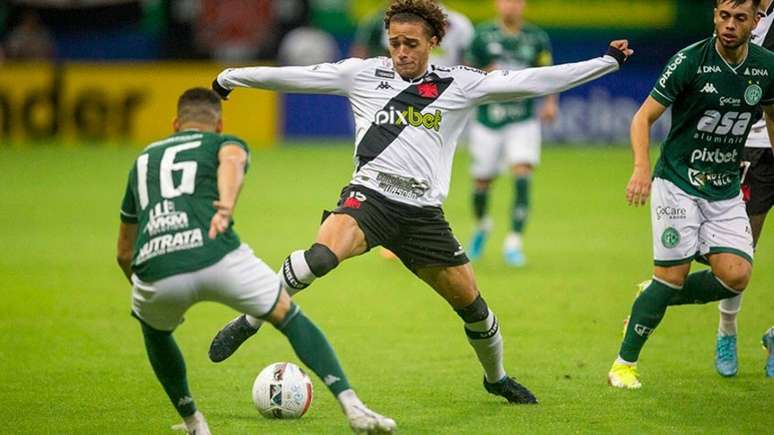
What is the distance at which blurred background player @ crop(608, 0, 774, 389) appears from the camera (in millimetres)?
7738

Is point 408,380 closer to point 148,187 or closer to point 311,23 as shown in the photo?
point 148,187

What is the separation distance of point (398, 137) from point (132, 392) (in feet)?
7.53

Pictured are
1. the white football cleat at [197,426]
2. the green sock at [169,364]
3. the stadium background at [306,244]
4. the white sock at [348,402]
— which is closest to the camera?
the white sock at [348,402]

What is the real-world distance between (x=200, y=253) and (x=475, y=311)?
2031 millimetres

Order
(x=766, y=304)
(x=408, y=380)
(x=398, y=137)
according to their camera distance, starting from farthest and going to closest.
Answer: (x=766, y=304) < (x=408, y=380) < (x=398, y=137)

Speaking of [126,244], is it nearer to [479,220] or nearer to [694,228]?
[694,228]

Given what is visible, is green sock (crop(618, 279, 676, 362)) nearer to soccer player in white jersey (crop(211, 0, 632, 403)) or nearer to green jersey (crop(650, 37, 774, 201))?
green jersey (crop(650, 37, 774, 201))

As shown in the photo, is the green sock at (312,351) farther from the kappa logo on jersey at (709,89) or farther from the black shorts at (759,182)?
the black shorts at (759,182)

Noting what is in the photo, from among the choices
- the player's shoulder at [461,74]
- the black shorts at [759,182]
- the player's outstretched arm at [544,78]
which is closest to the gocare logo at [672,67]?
the player's outstretched arm at [544,78]

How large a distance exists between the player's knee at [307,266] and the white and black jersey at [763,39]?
10.6 feet

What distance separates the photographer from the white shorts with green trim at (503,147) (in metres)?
14.1

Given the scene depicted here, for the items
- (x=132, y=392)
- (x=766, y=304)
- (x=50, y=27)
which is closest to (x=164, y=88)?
(x=50, y=27)

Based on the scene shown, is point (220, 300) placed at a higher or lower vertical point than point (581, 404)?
higher

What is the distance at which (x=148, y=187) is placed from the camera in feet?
20.9
